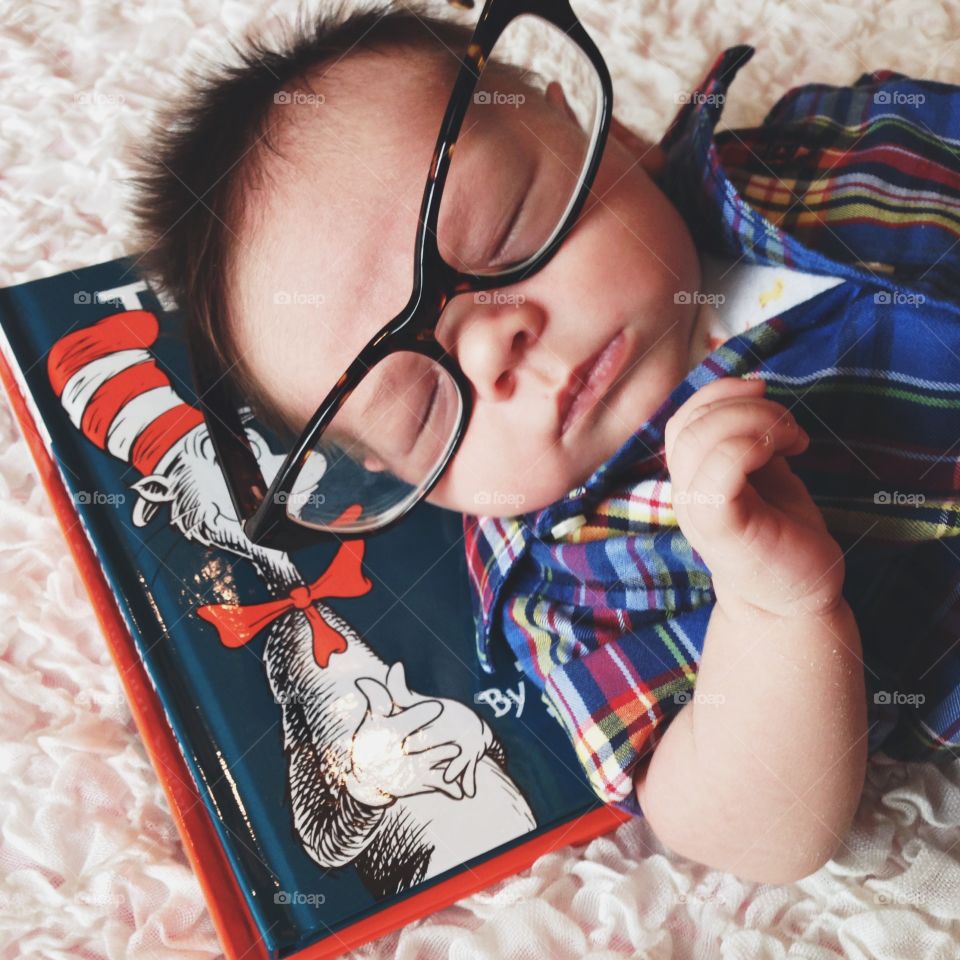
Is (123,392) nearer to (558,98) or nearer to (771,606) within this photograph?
(558,98)

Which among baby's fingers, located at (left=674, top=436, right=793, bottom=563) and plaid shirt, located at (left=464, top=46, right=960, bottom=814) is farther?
plaid shirt, located at (left=464, top=46, right=960, bottom=814)

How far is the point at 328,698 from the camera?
70 cm

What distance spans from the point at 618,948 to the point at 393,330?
0.42m

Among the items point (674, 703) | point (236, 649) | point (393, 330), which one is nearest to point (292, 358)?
point (393, 330)

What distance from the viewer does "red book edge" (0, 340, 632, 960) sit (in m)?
0.62

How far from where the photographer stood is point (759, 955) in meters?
0.60

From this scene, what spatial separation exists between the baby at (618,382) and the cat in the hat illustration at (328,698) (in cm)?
8

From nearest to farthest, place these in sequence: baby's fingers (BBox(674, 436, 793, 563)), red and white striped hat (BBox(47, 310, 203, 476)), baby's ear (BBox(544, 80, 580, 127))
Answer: baby's fingers (BBox(674, 436, 793, 563))
baby's ear (BBox(544, 80, 580, 127))
red and white striped hat (BBox(47, 310, 203, 476))

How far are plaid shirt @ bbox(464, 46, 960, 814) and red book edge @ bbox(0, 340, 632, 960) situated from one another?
0.21 feet

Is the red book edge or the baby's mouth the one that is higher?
the baby's mouth

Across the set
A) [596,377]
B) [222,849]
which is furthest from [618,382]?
[222,849]

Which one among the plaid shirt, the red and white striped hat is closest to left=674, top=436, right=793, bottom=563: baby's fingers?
the plaid shirt

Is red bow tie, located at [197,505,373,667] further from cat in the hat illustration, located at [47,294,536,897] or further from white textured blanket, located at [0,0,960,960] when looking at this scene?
white textured blanket, located at [0,0,960,960]

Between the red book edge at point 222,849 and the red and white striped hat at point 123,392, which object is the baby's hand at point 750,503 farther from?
the red and white striped hat at point 123,392
